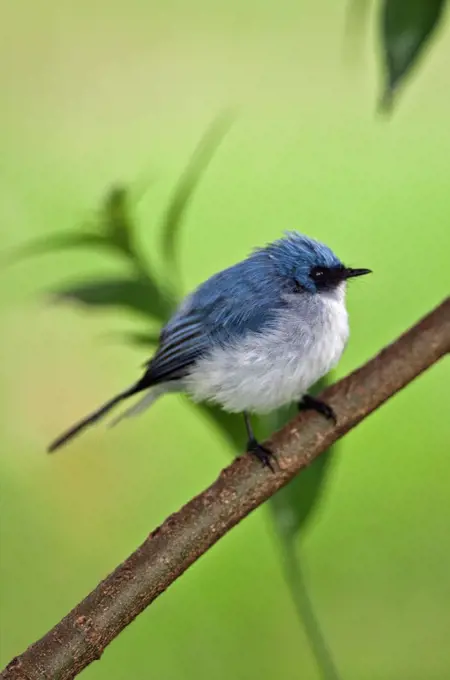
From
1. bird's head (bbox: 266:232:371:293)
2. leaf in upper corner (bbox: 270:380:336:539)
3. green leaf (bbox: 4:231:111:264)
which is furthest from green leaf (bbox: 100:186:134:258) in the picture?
leaf in upper corner (bbox: 270:380:336:539)

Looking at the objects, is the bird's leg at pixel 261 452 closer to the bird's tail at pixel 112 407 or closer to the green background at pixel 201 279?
the bird's tail at pixel 112 407

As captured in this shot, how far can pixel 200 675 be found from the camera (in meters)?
1.17

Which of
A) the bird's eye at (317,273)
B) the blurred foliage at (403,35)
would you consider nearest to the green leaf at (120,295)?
the bird's eye at (317,273)

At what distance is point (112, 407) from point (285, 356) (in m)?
0.19

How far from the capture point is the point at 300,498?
0.75 metres

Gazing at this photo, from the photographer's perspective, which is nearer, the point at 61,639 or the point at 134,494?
the point at 61,639

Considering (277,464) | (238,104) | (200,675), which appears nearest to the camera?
(277,464)

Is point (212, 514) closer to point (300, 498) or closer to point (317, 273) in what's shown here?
point (300, 498)

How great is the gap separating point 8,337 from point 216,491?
902 millimetres

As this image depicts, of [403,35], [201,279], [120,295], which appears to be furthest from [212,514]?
[201,279]

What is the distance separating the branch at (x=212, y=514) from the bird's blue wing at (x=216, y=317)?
4.4 inches

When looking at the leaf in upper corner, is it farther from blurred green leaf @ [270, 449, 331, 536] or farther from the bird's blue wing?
the bird's blue wing

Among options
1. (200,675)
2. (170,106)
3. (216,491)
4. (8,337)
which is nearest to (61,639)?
(216,491)

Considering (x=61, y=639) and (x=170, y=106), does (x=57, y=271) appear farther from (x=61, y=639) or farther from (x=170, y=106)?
(x=61, y=639)
